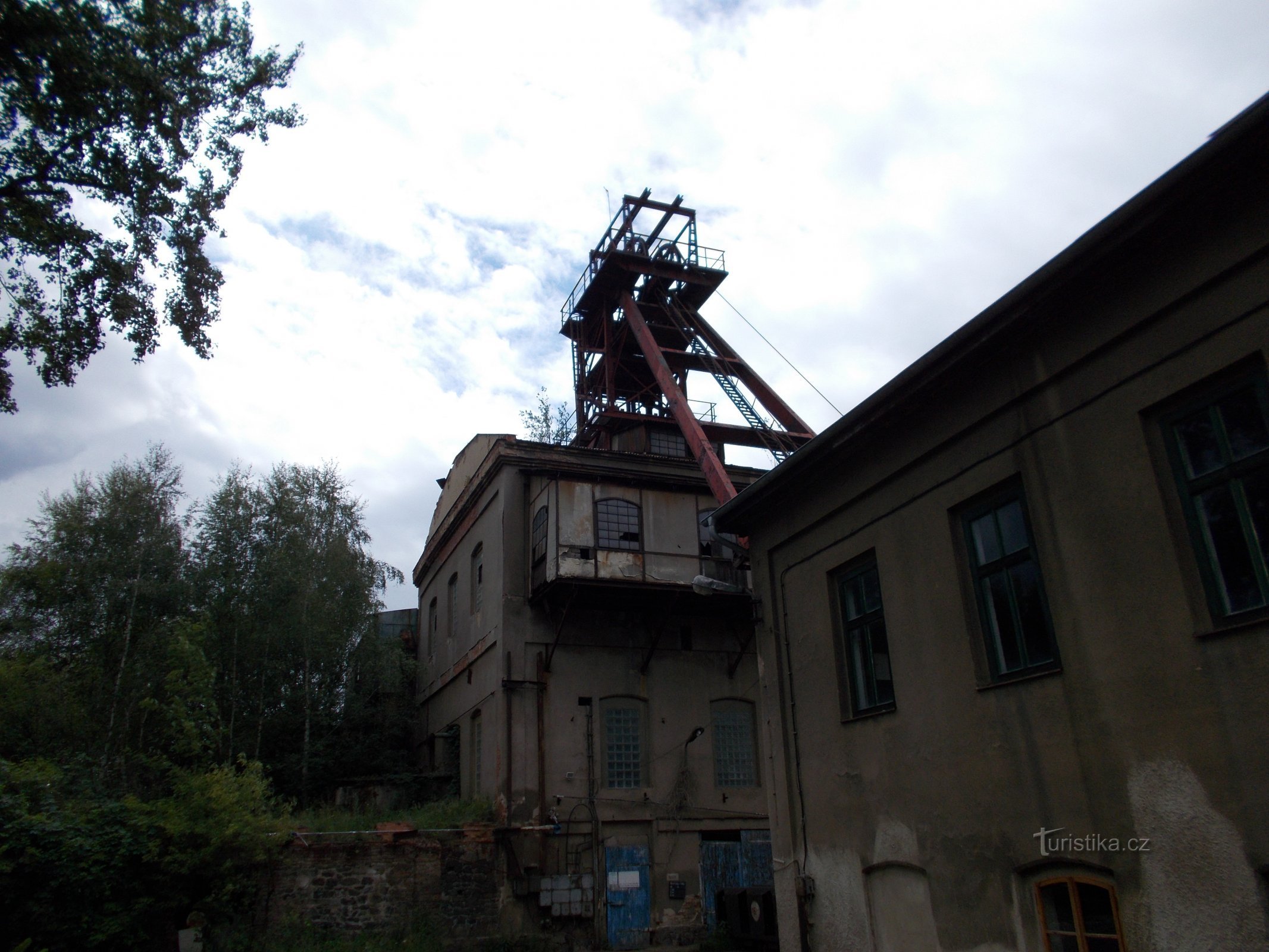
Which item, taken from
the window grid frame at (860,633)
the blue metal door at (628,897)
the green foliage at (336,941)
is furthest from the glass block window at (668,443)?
the window grid frame at (860,633)

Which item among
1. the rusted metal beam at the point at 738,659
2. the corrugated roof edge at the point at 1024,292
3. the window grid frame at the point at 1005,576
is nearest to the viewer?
the corrugated roof edge at the point at 1024,292

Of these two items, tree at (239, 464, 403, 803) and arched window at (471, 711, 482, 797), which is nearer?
arched window at (471, 711, 482, 797)

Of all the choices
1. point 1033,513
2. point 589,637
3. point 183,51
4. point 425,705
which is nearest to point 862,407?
point 1033,513

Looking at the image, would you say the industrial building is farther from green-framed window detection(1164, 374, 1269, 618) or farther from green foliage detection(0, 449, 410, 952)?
green-framed window detection(1164, 374, 1269, 618)

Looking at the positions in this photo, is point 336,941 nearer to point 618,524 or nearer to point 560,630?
point 560,630

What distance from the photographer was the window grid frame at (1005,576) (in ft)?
24.7

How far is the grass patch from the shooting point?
16.7 meters

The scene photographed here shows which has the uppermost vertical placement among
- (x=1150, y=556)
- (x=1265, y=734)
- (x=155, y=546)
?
(x=155, y=546)

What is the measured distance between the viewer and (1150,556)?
6.58m

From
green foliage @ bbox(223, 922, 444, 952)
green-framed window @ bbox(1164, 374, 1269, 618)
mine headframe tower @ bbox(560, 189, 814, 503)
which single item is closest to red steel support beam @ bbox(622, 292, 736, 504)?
mine headframe tower @ bbox(560, 189, 814, 503)

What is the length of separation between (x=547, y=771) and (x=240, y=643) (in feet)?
32.8

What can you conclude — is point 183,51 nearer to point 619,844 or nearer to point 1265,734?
point 1265,734

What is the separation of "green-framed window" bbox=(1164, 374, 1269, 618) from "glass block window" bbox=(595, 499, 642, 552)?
13807 mm

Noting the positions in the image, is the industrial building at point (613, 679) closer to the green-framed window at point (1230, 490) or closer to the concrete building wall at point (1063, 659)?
the concrete building wall at point (1063, 659)
